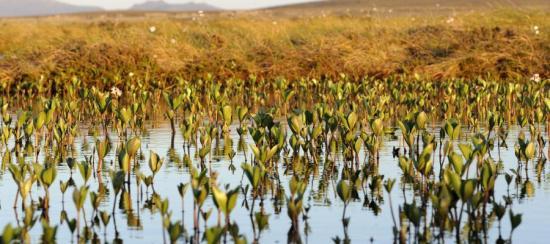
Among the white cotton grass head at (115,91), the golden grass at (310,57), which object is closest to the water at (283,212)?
the white cotton grass head at (115,91)

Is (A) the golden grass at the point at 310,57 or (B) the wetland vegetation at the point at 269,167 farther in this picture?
(A) the golden grass at the point at 310,57

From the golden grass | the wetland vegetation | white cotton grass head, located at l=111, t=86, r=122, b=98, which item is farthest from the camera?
the golden grass

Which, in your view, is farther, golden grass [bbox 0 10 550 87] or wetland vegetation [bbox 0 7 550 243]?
golden grass [bbox 0 10 550 87]

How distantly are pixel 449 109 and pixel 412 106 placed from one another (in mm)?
583

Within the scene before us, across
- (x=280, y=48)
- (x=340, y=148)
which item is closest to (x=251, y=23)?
(x=280, y=48)

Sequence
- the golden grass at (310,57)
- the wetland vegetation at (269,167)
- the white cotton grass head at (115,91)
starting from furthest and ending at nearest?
the golden grass at (310,57)
the white cotton grass head at (115,91)
the wetland vegetation at (269,167)

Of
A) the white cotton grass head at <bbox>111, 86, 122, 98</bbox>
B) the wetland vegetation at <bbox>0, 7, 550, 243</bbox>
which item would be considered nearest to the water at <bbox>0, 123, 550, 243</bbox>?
the wetland vegetation at <bbox>0, 7, 550, 243</bbox>

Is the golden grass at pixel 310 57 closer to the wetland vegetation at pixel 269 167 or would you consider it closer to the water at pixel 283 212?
the wetland vegetation at pixel 269 167

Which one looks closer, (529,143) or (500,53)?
(529,143)

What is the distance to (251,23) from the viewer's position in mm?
31906

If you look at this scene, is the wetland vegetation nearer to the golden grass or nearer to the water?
the water

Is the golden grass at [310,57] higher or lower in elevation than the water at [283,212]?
lower

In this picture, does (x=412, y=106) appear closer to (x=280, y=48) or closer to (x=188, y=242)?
(x=188, y=242)

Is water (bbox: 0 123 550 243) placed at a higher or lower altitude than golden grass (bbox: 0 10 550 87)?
higher
